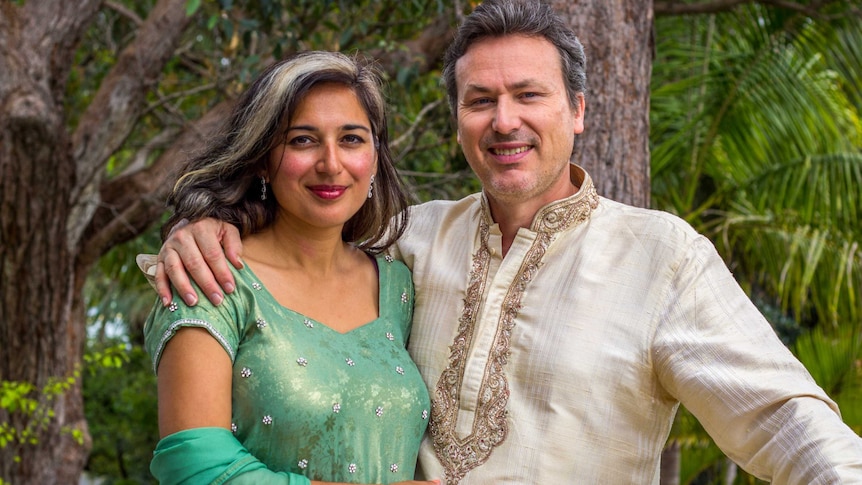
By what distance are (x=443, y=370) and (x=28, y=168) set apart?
3025mm

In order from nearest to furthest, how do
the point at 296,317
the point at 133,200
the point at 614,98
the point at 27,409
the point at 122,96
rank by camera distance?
the point at 296,317, the point at 614,98, the point at 27,409, the point at 122,96, the point at 133,200

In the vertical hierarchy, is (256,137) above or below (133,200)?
above

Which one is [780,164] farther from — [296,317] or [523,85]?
[296,317]

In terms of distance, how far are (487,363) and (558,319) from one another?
0.18 meters

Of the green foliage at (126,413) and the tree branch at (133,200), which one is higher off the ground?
the tree branch at (133,200)

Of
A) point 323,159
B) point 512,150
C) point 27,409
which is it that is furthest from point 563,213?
point 27,409

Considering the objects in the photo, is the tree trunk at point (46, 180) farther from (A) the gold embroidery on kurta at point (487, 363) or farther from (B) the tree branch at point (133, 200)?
(A) the gold embroidery on kurta at point (487, 363)

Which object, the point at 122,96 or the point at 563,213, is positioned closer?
the point at 563,213

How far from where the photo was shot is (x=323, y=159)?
2102 millimetres

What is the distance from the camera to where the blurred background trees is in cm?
454

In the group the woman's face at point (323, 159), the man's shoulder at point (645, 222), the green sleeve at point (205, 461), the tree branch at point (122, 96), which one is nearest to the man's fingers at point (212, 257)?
the woman's face at point (323, 159)

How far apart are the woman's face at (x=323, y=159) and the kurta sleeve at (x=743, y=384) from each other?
73 cm

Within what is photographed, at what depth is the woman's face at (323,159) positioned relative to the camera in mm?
2105

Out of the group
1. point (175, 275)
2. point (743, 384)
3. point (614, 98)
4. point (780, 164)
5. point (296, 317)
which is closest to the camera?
point (743, 384)
